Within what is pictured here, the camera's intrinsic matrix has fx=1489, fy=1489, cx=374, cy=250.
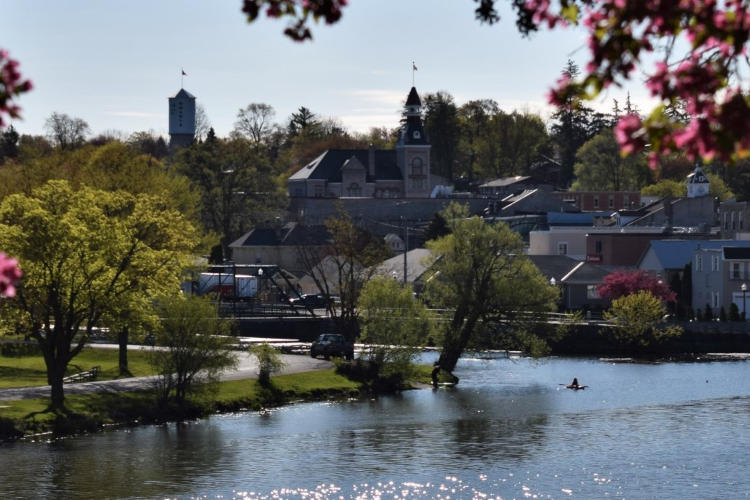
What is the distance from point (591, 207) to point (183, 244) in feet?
403

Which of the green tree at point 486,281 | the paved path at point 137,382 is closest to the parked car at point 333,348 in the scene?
the paved path at point 137,382

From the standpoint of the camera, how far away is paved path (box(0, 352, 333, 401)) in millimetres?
62312

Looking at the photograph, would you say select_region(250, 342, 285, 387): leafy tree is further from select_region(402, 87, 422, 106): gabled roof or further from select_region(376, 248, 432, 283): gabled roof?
select_region(402, 87, 422, 106): gabled roof

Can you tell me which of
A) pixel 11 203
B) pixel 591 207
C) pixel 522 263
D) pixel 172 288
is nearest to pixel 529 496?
pixel 172 288

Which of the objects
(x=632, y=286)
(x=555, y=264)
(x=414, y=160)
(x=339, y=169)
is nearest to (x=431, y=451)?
(x=632, y=286)

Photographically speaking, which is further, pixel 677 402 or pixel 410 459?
pixel 677 402

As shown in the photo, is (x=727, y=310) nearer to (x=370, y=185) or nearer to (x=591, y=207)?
(x=591, y=207)

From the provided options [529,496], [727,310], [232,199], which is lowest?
[529,496]

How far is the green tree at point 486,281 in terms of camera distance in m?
78.7

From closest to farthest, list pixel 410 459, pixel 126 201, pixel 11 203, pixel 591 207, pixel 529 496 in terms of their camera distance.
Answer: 1. pixel 529 496
2. pixel 410 459
3. pixel 11 203
4. pixel 126 201
5. pixel 591 207

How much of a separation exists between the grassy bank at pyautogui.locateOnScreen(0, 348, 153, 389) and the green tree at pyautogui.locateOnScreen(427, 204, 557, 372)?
1637cm

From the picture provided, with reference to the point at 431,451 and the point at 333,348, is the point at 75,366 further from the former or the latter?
the point at 431,451

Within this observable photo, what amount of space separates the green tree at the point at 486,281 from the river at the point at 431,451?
6.75 metres

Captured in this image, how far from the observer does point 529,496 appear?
4406 centimetres
